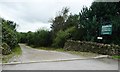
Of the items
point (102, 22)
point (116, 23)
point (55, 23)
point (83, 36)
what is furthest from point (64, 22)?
point (116, 23)

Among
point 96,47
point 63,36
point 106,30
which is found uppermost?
point 106,30

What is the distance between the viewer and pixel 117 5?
1931 cm

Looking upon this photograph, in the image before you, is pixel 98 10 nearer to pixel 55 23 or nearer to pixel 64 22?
pixel 64 22

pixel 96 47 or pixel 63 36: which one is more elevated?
pixel 63 36

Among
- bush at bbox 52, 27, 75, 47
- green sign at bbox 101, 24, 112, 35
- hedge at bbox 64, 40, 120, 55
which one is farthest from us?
bush at bbox 52, 27, 75, 47

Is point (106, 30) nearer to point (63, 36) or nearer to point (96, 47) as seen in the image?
point (96, 47)

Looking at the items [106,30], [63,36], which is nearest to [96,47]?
[106,30]

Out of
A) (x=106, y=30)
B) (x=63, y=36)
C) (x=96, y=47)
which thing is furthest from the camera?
(x=63, y=36)

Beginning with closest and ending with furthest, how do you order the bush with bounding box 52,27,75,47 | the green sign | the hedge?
the hedge, the green sign, the bush with bounding box 52,27,75,47

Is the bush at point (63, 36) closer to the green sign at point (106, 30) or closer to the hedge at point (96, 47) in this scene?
the hedge at point (96, 47)

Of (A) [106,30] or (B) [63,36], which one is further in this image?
(B) [63,36]

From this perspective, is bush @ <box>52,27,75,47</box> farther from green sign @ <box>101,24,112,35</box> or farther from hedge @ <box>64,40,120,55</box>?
green sign @ <box>101,24,112,35</box>

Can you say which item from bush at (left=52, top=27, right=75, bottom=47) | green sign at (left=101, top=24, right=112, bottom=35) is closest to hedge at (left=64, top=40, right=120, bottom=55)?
green sign at (left=101, top=24, right=112, bottom=35)

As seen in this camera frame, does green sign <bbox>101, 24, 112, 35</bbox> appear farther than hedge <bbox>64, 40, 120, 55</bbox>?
Yes
